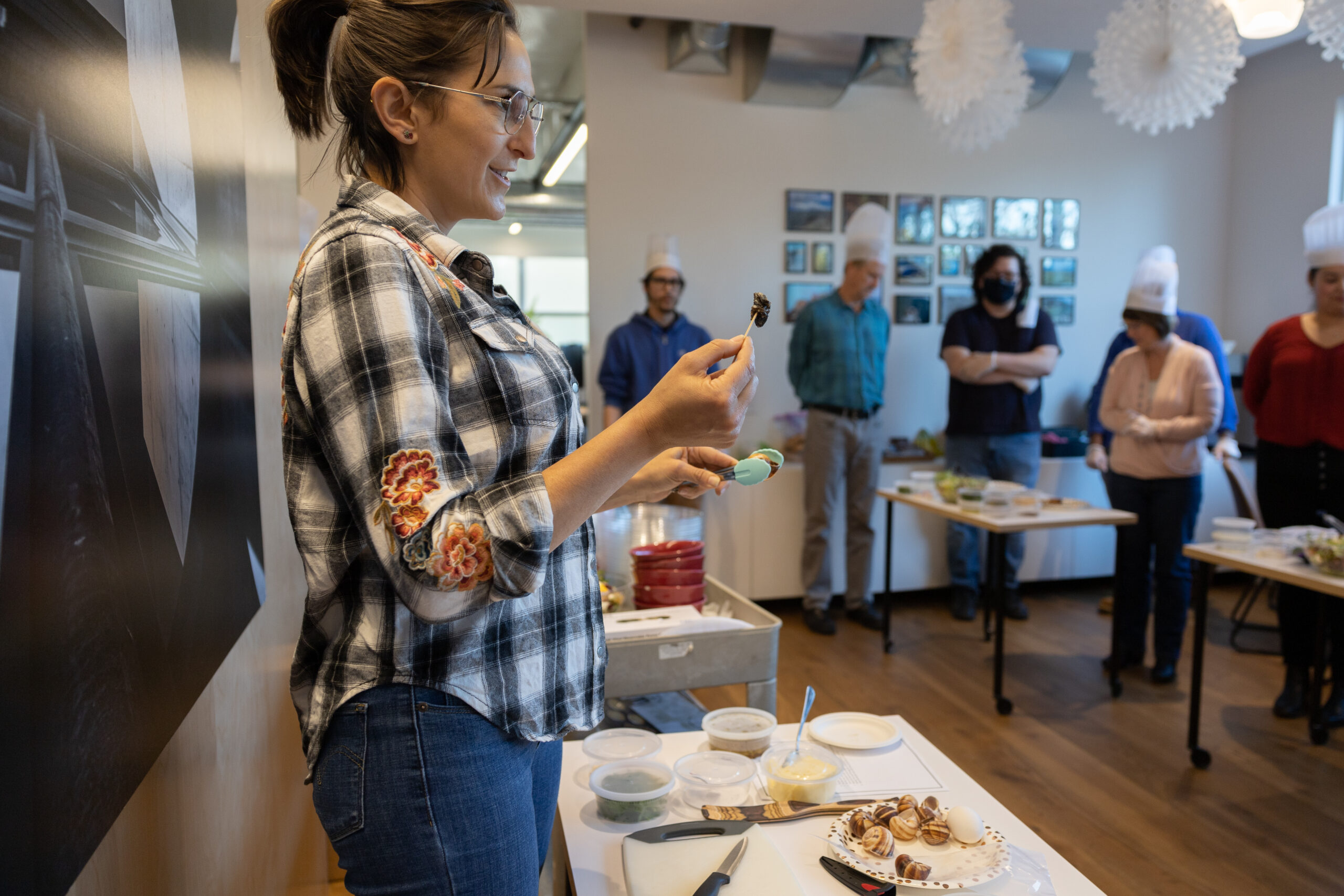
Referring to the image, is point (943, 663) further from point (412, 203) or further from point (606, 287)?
point (412, 203)

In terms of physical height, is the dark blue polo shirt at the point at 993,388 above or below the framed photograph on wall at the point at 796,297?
below

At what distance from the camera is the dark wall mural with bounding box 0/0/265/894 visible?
0.59m

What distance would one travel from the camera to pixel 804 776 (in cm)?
134

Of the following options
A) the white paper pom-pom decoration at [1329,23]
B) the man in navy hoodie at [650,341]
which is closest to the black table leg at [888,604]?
the man in navy hoodie at [650,341]

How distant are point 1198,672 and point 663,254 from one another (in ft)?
9.76

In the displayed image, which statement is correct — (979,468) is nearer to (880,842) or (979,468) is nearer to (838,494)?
(838,494)

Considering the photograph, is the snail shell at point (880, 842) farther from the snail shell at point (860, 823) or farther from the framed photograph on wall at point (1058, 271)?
the framed photograph on wall at point (1058, 271)

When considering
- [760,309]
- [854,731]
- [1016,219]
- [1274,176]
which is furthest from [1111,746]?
[1274,176]

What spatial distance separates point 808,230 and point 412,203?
179 inches

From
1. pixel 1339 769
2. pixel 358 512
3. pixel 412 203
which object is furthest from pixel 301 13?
pixel 1339 769

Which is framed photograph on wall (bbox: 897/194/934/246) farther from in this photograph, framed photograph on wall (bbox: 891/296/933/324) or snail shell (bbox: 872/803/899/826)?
snail shell (bbox: 872/803/899/826)

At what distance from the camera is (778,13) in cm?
437

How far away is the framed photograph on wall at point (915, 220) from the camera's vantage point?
17.6 feet

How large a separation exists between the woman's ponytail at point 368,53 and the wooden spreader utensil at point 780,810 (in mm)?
938
